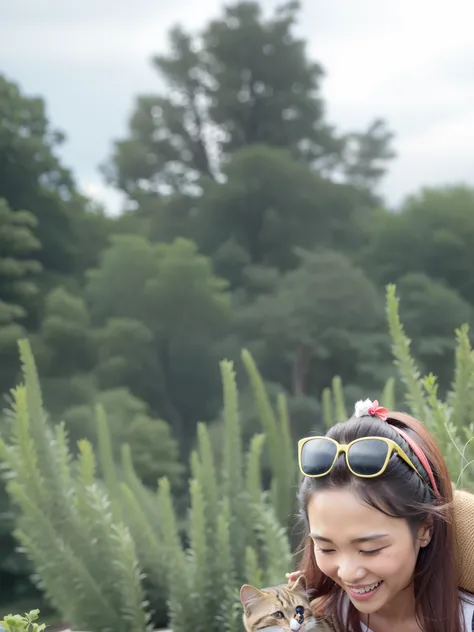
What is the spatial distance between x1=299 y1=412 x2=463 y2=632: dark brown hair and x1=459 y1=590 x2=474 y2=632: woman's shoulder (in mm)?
16

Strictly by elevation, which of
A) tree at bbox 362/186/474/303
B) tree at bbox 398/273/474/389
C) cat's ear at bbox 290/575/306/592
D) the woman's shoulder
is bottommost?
the woman's shoulder

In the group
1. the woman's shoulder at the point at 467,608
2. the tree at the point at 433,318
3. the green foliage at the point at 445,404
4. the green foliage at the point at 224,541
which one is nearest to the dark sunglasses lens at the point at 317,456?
the woman's shoulder at the point at 467,608

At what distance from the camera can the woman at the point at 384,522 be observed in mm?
A: 907

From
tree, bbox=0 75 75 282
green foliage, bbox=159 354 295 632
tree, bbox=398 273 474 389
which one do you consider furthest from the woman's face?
tree, bbox=0 75 75 282

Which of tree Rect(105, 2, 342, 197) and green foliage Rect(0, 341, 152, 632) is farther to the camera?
tree Rect(105, 2, 342, 197)

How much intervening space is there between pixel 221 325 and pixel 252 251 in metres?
0.77

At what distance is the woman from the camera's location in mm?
907

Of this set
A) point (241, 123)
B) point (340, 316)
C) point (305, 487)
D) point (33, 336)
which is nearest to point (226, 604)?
point (305, 487)

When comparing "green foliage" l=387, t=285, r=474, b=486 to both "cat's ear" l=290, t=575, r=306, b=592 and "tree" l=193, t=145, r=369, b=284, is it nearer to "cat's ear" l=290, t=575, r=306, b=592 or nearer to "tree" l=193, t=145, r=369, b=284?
"cat's ear" l=290, t=575, r=306, b=592

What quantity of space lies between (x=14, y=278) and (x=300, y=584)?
388 cm

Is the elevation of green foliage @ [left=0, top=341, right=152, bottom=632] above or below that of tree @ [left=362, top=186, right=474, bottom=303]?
below

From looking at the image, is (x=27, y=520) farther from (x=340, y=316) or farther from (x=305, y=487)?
(x=340, y=316)

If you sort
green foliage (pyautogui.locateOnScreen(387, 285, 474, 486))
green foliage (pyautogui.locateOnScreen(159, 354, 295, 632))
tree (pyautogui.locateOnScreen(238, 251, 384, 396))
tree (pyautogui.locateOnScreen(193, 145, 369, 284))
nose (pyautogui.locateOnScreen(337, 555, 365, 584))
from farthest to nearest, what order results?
tree (pyautogui.locateOnScreen(193, 145, 369, 284)) → tree (pyautogui.locateOnScreen(238, 251, 384, 396)) → green foliage (pyautogui.locateOnScreen(159, 354, 295, 632)) → green foliage (pyautogui.locateOnScreen(387, 285, 474, 486)) → nose (pyautogui.locateOnScreen(337, 555, 365, 584))

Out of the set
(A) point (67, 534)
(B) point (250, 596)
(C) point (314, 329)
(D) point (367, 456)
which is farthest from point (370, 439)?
(C) point (314, 329)
